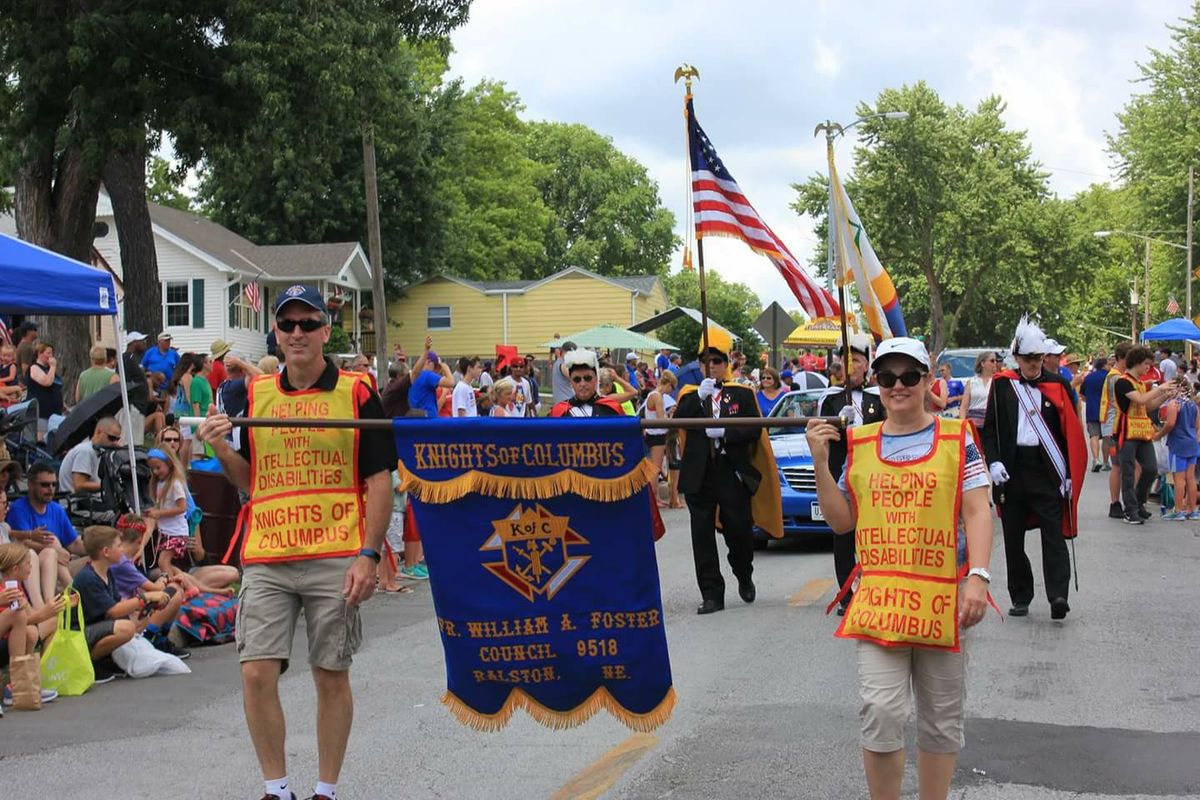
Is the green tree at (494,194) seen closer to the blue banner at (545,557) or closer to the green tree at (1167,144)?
the green tree at (1167,144)

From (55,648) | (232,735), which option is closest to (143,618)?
(55,648)

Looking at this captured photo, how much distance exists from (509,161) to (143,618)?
60207 mm

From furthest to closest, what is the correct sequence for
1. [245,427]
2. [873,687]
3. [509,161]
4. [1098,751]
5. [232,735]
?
[509,161]
[232,735]
[1098,751]
[245,427]
[873,687]

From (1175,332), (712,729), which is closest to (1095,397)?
(1175,332)

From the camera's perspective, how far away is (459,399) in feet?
58.3

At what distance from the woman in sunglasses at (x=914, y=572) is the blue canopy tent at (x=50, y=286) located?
24.8 ft

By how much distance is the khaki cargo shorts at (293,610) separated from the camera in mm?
5430

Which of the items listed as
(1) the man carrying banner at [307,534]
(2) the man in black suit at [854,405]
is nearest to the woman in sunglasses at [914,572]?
(1) the man carrying banner at [307,534]

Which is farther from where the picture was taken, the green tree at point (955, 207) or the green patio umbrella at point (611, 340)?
the green tree at point (955, 207)

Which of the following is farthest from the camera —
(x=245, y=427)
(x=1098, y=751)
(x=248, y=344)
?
(x=248, y=344)

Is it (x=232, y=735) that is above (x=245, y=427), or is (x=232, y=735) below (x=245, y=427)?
below

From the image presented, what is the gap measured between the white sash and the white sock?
647 centimetres

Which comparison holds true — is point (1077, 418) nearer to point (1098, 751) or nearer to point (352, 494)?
point (1098, 751)

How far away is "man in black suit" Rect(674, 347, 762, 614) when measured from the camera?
10789 mm
